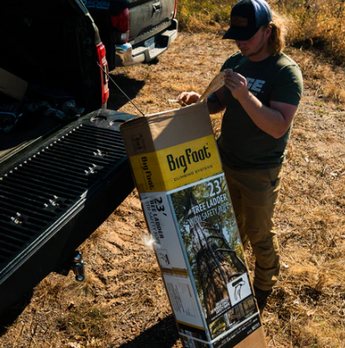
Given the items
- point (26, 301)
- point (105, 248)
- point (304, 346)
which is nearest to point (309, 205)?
point (304, 346)

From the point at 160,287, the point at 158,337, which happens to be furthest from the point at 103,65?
the point at 158,337

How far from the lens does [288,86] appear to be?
2074 millimetres

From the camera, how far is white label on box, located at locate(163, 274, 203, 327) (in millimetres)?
1997

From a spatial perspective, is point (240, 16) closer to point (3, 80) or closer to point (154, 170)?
point (154, 170)

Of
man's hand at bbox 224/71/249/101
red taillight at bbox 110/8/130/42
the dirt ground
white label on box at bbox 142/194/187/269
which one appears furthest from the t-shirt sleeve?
red taillight at bbox 110/8/130/42

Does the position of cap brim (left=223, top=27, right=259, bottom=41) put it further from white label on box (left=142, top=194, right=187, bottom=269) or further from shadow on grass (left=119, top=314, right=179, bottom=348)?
shadow on grass (left=119, top=314, right=179, bottom=348)

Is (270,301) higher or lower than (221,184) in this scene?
lower

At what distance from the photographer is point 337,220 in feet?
12.4

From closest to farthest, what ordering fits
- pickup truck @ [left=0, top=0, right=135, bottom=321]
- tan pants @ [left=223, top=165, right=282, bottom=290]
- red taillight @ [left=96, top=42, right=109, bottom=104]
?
1. pickup truck @ [left=0, top=0, right=135, bottom=321]
2. tan pants @ [left=223, top=165, right=282, bottom=290]
3. red taillight @ [left=96, top=42, right=109, bottom=104]

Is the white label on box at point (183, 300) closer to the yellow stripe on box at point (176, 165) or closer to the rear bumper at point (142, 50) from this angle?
the yellow stripe on box at point (176, 165)

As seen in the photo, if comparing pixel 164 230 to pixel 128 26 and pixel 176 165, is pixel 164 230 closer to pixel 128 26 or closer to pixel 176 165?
pixel 176 165

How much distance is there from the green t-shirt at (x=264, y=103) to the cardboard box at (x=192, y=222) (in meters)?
0.34

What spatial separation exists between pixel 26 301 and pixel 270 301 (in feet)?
5.65

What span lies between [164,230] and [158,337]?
3.33ft
